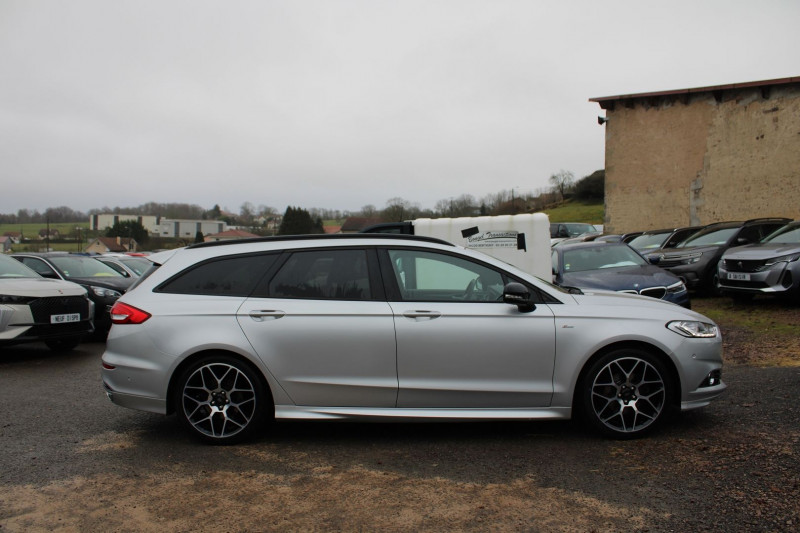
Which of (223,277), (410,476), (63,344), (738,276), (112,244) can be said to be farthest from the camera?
(112,244)

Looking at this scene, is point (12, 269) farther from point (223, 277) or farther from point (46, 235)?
point (46, 235)

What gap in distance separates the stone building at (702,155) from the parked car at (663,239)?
23.5 ft

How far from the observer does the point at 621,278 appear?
9812mm

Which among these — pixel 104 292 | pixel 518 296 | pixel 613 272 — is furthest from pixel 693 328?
pixel 104 292

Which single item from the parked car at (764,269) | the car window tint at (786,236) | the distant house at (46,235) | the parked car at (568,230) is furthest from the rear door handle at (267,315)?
the distant house at (46,235)

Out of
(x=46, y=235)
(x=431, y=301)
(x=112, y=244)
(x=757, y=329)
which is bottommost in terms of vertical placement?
(x=757, y=329)

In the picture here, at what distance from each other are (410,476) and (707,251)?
1107 centimetres

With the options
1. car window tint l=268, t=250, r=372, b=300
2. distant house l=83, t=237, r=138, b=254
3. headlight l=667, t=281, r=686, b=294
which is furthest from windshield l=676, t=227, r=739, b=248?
distant house l=83, t=237, r=138, b=254

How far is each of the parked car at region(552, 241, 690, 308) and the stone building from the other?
13428 millimetres

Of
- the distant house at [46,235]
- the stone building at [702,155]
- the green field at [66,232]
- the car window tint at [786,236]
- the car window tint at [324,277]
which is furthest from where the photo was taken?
the distant house at [46,235]

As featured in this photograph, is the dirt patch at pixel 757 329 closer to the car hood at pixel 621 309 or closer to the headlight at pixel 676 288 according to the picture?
the headlight at pixel 676 288

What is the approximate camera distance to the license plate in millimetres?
9086

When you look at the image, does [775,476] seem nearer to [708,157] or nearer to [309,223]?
[708,157]

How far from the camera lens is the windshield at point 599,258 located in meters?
10.8
